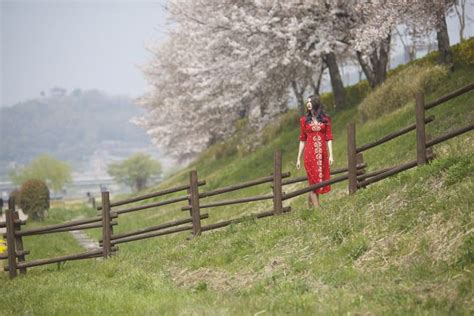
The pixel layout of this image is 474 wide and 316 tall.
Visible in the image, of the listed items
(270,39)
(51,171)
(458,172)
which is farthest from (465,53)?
(51,171)

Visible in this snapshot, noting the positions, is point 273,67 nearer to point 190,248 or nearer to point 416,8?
point 416,8

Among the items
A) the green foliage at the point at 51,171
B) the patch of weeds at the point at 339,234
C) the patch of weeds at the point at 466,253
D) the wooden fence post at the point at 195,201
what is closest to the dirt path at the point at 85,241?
the wooden fence post at the point at 195,201

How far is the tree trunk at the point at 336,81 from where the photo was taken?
109 feet

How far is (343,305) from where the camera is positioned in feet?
31.7

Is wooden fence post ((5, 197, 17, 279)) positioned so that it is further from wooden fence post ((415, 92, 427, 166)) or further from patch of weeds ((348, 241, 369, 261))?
wooden fence post ((415, 92, 427, 166))

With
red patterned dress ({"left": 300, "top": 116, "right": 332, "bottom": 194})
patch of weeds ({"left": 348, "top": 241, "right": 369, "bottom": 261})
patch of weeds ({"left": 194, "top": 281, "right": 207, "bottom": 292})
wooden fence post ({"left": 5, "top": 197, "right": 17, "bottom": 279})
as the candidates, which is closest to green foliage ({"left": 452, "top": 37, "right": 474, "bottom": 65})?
red patterned dress ({"left": 300, "top": 116, "right": 332, "bottom": 194})

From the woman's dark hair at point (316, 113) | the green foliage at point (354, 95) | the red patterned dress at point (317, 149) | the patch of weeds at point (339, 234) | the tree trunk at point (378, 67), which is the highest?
the tree trunk at point (378, 67)

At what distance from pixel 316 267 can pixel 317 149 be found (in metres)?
4.45

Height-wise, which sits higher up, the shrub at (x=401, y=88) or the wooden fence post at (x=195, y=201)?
the shrub at (x=401, y=88)

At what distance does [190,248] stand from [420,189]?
17.0 feet

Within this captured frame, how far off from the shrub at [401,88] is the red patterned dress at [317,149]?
35.7 ft

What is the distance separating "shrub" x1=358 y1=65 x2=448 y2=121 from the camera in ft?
85.1

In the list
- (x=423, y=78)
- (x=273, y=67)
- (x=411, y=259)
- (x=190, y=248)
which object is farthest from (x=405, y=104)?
(x=411, y=259)

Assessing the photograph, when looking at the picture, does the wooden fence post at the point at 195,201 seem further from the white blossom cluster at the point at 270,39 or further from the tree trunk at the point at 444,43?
the tree trunk at the point at 444,43
